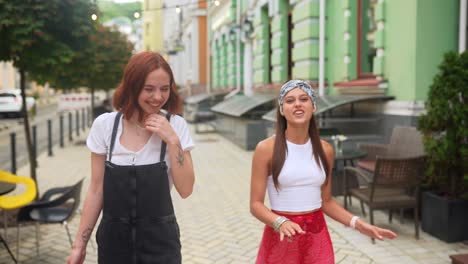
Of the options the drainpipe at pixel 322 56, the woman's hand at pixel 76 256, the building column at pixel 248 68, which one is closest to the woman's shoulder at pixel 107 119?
the woman's hand at pixel 76 256

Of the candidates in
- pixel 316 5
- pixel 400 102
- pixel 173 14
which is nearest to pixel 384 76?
pixel 400 102

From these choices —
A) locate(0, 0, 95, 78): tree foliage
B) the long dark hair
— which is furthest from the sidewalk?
the long dark hair

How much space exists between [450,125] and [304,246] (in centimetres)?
362

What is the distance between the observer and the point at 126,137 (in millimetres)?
2373

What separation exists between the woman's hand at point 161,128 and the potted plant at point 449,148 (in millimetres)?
4087


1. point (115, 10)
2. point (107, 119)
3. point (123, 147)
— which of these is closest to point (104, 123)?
point (107, 119)

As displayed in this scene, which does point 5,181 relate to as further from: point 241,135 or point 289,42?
point 289,42

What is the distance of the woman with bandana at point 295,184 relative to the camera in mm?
2639

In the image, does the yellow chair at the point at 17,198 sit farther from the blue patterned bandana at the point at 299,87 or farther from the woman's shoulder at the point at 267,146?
the blue patterned bandana at the point at 299,87

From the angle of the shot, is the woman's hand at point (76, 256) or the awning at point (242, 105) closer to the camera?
A: the woman's hand at point (76, 256)

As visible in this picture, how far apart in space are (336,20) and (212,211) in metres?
6.50

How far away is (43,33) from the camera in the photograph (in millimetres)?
6766

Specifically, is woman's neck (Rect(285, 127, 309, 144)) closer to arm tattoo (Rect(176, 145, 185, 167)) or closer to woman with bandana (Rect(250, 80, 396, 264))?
woman with bandana (Rect(250, 80, 396, 264))

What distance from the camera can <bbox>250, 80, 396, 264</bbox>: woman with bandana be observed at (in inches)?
104
